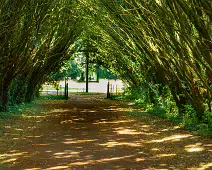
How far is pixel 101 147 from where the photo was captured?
8617 millimetres

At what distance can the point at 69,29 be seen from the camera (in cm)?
2188

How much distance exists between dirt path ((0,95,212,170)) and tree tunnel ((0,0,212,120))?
1936mm

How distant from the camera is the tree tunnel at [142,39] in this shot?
933 cm

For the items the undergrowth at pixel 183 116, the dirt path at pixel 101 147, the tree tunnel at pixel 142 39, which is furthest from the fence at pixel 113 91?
the dirt path at pixel 101 147

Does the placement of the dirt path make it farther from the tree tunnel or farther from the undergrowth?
the tree tunnel

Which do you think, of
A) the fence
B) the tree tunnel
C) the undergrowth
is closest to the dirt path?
the undergrowth

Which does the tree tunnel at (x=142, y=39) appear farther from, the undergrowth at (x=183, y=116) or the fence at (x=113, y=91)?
the fence at (x=113, y=91)

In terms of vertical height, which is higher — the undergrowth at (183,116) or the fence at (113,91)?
the fence at (113,91)

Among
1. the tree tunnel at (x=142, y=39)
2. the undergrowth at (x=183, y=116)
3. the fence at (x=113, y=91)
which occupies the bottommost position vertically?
the undergrowth at (x=183, y=116)

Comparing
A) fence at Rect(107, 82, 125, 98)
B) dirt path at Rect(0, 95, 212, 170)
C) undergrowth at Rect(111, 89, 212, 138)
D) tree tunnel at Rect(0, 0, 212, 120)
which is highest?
tree tunnel at Rect(0, 0, 212, 120)

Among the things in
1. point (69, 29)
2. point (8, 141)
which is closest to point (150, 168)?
point (8, 141)

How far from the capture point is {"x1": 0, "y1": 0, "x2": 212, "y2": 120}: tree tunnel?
9.33m

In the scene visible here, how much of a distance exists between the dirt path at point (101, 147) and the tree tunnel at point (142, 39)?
194cm

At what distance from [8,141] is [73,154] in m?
2.41
